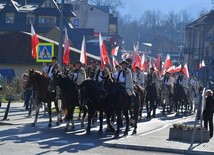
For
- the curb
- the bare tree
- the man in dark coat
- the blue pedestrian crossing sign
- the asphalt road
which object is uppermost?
the bare tree

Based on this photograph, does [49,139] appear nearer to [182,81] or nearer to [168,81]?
[168,81]

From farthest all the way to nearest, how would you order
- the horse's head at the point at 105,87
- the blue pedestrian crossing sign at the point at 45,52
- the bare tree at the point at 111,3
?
1. the bare tree at the point at 111,3
2. the blue pedestrian crossing sign at the point at 45,52
3. the horse's head at the point at 105,87

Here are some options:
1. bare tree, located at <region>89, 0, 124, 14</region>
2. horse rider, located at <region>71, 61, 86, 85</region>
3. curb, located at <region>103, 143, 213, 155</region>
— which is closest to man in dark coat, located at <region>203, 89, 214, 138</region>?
curb, located at <region>103, 143, 213, 155</region>

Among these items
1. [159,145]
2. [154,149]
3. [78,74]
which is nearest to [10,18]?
[78,74]

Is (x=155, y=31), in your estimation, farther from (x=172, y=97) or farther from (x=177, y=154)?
(x=177, y=154)

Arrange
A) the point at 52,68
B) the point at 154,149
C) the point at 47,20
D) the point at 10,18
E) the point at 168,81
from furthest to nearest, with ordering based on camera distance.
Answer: the point at 47,20 < the point at 10,18 < the point at 168,81 < the point at 52,68 < the point at 154,149

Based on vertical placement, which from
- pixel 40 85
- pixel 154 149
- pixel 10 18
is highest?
pixel 10 18

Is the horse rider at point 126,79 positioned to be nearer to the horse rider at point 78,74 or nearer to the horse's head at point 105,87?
the horse's head at point 105,87

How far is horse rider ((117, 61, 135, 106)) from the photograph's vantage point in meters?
22.3

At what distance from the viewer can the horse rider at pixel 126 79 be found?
22270mm

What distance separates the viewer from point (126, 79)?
22469 mm

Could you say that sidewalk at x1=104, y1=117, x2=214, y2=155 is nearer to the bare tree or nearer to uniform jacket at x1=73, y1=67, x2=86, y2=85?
uniform jacket at x1=73, y1=67, x2=86, y2=85

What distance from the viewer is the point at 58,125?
80.6 feet

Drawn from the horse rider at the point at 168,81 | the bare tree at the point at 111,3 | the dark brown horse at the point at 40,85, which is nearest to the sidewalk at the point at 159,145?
the dark brown horse at the point at 40,85
